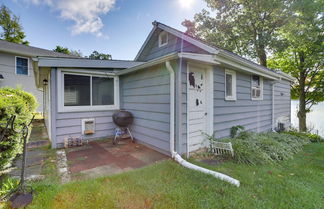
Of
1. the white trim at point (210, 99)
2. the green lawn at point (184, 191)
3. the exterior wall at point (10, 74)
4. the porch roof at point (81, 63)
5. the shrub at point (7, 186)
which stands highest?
the exterior wall at point (10, 74)

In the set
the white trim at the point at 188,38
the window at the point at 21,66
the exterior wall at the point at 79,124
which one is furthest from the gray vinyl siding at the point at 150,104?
the window at the point at 21,66

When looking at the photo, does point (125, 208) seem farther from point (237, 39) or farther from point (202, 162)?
point (237, 39)

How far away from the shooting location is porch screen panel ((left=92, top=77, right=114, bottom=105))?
504 cm

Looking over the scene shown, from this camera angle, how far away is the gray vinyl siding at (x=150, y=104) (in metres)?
3.92

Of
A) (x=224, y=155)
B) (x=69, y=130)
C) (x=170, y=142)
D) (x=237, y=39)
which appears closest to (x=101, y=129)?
(x=69, y=130)

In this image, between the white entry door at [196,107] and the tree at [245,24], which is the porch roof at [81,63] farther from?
the tree at [245,24]

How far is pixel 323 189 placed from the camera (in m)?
2.47

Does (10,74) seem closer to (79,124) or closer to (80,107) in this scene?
(80,107)

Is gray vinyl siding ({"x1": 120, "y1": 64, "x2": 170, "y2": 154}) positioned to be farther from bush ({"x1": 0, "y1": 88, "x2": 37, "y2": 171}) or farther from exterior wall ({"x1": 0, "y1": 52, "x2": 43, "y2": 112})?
exterior wall ({"x1": 0, "y1": 52, "x2": 43, "y2": 112})

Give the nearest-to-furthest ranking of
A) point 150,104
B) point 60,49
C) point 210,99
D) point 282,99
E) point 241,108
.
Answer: point 210,99 < point 150,104 < point 241,108 < point 282,99 < point 60,49

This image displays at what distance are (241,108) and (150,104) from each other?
3305mm

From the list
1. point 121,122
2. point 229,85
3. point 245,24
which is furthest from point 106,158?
point 245,24

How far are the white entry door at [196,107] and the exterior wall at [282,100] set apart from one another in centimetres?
560

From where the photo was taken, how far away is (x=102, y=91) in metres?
5.24
